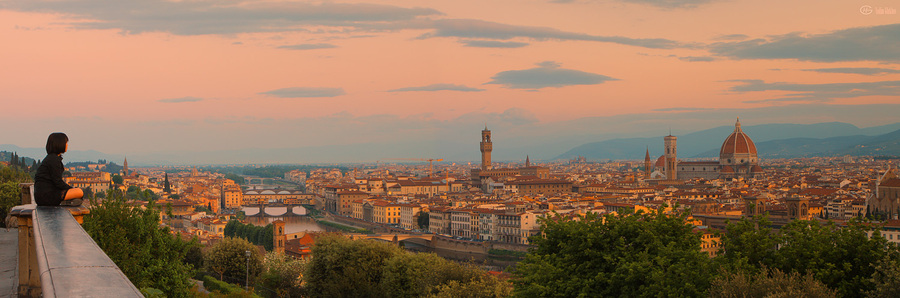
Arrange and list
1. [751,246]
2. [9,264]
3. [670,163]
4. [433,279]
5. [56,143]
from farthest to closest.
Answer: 1. [670,163]
2. [433,279]
3. [751,246]
4. [9,264]
5. [56,143]

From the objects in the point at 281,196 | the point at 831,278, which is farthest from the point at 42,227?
the point at 281,196

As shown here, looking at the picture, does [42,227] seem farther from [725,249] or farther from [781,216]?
[781,216]

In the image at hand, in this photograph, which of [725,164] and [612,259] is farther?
[725,164]

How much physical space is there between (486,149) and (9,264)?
7762 cm

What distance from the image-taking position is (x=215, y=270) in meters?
19.0

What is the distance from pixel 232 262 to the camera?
1897 centimetres

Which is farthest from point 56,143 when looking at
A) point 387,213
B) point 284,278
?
point 387,213

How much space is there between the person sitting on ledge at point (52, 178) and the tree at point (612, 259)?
196 inches

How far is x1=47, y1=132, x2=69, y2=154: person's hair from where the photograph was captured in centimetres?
324

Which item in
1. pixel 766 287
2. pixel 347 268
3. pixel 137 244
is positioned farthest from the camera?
pixel 347 268

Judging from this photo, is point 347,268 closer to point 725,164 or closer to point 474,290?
point 474,290

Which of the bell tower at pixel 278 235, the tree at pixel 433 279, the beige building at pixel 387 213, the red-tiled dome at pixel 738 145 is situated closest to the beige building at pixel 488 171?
the red-tiled dome at pixel 738 145

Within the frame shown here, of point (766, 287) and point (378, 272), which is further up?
point (766, 287)

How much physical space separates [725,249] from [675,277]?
2.05ft
